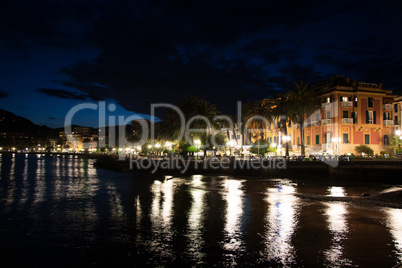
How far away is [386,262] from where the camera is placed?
9.88 metres

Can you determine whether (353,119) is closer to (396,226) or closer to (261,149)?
(261,149)

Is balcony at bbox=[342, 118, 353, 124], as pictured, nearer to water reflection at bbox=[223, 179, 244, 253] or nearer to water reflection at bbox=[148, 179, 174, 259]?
water reflection at bbox=[223, 179, 244, 253]

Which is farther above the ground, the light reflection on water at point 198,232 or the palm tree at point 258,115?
the palm tree at point 258,115

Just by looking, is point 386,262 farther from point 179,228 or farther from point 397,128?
point 397,128

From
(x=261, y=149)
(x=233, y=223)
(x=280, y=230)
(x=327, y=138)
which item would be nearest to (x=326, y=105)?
(x=327, y=138)

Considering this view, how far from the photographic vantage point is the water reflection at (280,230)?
34.4 ft

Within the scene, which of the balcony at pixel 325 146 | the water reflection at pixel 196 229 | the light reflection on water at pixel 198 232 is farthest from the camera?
the balcony at pixel 325 146

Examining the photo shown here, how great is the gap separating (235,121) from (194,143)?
26162 millimetres

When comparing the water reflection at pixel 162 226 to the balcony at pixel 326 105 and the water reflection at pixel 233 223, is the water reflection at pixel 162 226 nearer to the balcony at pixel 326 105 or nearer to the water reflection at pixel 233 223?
the water reflection at pixel 233 223

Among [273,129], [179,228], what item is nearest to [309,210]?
[179,228]

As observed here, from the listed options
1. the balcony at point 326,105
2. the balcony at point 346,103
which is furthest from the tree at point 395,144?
the balcony at point 326,105

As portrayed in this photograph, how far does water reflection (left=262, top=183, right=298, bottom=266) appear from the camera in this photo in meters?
10.5

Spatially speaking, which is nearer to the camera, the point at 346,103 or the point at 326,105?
the point at 346,103

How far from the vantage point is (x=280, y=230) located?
13.8m
